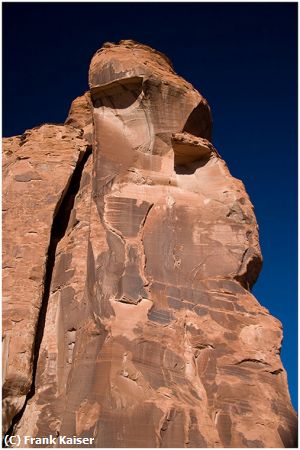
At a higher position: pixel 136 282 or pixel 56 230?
pixel 56 230

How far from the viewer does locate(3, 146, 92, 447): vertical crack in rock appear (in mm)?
12820

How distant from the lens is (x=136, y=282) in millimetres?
12172

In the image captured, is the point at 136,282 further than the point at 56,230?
No

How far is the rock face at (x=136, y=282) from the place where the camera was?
10.9m

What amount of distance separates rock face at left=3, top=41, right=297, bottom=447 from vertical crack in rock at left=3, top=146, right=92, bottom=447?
0.13ft

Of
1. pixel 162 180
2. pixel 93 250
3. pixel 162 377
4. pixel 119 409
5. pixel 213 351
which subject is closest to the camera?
pixel 119 409

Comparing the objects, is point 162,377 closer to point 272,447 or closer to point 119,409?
point 119,409

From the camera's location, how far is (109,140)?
14.5 meters

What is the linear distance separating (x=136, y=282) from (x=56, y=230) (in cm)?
371

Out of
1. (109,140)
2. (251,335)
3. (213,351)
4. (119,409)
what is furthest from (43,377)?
(109,140)

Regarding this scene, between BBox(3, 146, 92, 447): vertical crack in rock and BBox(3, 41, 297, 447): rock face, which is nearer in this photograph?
BBox(3, 41, 297, 447): rock face

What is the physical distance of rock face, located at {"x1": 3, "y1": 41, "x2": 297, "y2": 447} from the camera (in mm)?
Answer: 10906

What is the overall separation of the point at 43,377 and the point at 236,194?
659 centimetres

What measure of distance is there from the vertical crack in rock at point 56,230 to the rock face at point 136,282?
39 millimetres
